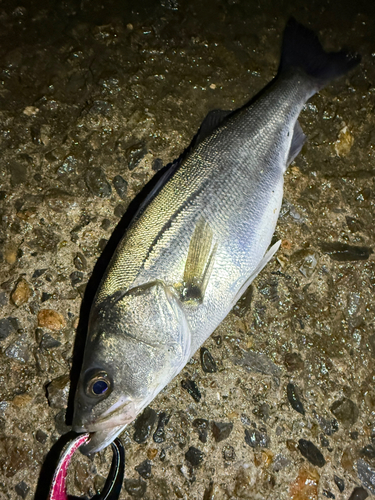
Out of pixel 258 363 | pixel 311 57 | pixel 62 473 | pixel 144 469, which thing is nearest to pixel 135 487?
pixel 144 469

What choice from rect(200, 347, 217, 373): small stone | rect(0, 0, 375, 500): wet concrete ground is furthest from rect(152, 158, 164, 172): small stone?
rect(200, 347, 217, 373): small stone

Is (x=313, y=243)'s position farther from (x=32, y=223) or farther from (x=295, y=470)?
(x=32, y=223)

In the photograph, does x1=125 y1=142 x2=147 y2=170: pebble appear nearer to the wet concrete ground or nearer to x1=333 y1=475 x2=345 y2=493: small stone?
the wet concrete ground

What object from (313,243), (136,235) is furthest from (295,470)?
(136,235)

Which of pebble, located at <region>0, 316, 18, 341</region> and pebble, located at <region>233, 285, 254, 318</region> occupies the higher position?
pebble, located at <region>0, 316, 18, 341</region>

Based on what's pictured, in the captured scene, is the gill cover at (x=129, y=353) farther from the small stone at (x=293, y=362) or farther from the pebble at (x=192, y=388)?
the small stone at (x=293, y=362)
